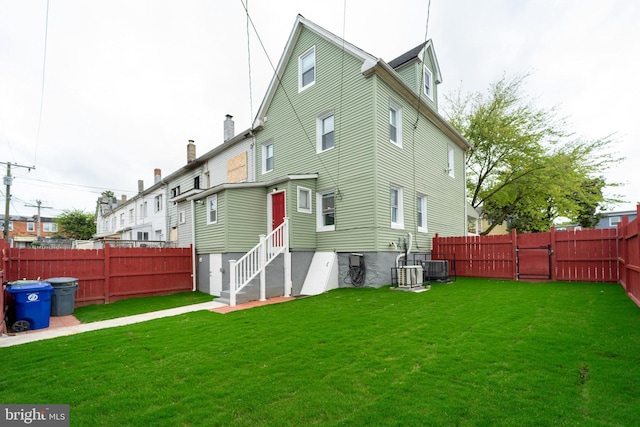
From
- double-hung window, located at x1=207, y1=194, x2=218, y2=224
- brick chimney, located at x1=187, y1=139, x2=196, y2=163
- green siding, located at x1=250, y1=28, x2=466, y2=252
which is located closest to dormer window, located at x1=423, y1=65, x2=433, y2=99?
green siding, located at x1=250, y1=28, x2=466, y2=252

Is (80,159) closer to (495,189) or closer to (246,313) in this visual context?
(246,313)

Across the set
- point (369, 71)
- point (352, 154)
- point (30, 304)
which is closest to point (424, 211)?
point (352, 154)

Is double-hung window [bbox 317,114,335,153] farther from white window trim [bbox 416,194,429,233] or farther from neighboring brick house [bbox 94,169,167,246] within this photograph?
neighboring brick house [bbox 94,169,167,246]

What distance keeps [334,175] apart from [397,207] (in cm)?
270

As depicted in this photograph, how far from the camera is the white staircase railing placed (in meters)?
9.34

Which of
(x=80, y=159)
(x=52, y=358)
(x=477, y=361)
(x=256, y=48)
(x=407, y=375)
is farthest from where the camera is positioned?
(x=80, y=159)

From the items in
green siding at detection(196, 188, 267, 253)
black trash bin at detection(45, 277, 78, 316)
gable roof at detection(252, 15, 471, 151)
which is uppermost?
gable roof at detection(252, 15, 471, 151)

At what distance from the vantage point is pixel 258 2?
7871mm

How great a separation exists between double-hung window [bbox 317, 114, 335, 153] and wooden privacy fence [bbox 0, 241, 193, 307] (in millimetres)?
7232

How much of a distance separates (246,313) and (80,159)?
126ft

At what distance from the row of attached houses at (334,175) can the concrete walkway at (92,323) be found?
3.42ft

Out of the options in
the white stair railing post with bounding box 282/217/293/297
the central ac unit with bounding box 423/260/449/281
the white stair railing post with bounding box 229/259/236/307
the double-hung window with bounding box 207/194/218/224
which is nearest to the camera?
the white stair railing post with bounding box 229/259/236/307

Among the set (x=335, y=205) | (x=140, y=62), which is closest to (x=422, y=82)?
(x=335, y=205)

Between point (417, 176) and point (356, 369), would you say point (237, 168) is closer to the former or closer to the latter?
point (417, 176)
